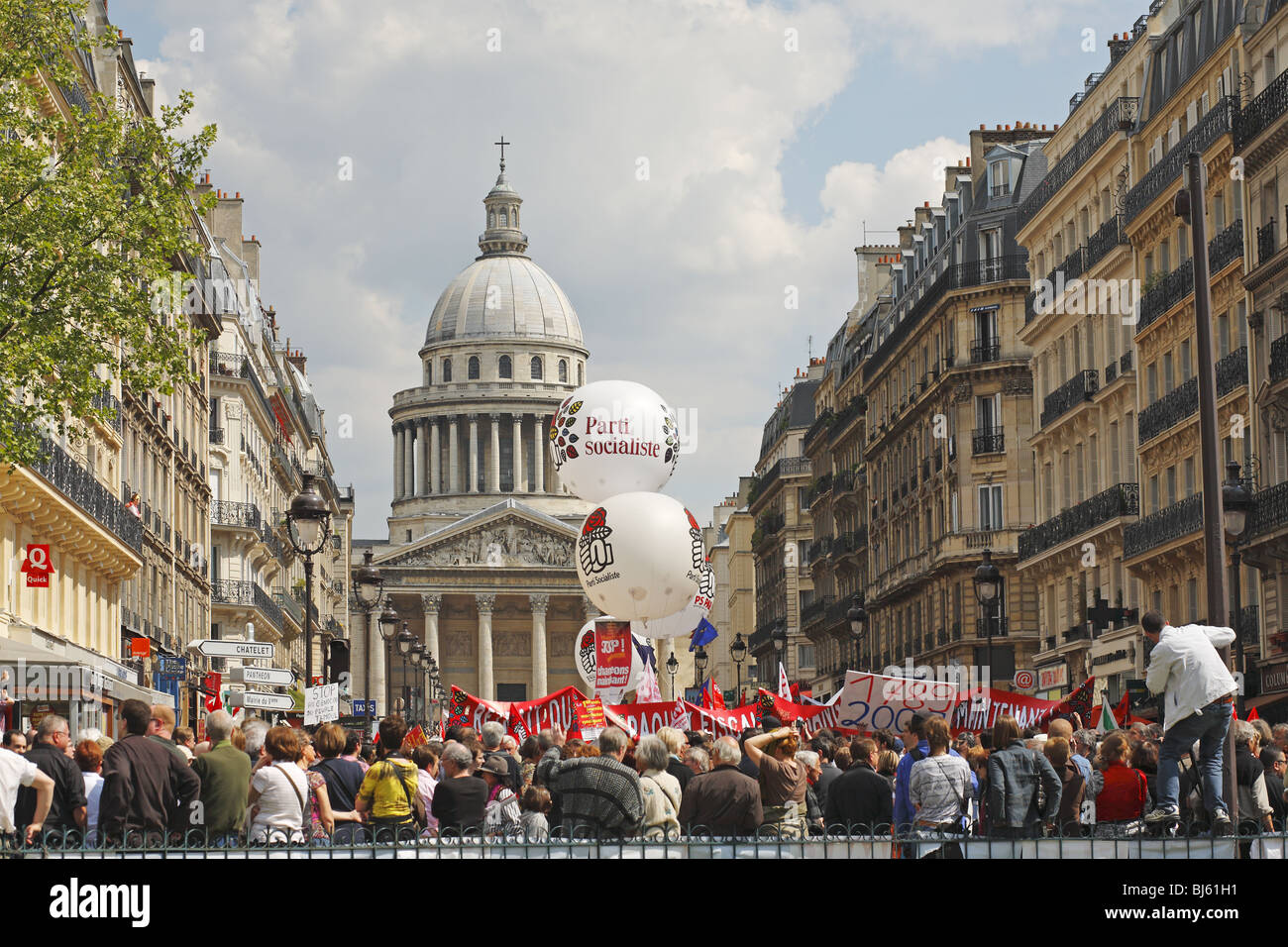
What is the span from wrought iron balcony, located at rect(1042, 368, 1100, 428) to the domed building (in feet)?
290

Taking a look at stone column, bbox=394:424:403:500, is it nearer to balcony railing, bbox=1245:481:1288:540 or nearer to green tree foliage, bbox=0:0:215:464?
balcony railing, bbox=1245:481:1288:540

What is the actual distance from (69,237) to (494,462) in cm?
13249

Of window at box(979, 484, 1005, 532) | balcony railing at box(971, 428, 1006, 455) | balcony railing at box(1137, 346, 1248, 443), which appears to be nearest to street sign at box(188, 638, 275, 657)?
balcony railing at box(1137, 346, 1248, 443)

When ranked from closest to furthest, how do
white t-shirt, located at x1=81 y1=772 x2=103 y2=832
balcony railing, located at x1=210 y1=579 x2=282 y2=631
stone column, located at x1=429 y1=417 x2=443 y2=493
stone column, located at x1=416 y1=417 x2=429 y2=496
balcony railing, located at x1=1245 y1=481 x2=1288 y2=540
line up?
white t-shirt, located at x1=81 y1=772 x2=103 y2=832, balcony railing, located at x1=1245 y1=481 x2=1288 y2=540, balcony railing, located at x1=210 y1=579 x2=282 y2=631, stone column, located at x1=429 y1=417 x2=443 y2=493, stone column, located at x1=416 y1=417 x2=429 y2=496

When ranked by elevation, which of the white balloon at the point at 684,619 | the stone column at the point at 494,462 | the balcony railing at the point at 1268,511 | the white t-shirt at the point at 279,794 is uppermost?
the stone column at the point at 494,462

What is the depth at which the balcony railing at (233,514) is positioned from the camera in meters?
62.8

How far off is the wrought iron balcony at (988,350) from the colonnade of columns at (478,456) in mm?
98642

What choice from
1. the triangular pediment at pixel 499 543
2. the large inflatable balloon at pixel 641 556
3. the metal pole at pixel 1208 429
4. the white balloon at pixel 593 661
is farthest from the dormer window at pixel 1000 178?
the triangular pediment at pixel 499 543

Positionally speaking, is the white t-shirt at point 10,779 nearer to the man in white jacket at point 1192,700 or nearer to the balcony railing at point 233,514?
the man in white jacket at point 1192,700

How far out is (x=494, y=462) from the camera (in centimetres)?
15312

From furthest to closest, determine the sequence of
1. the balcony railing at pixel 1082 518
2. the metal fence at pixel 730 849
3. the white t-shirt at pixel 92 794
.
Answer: the balcony railing at pixel 1082 518
the white t-shirt at pixel 92 794
the metal fence at pixel 730 849

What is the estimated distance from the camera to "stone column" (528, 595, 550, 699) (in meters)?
139

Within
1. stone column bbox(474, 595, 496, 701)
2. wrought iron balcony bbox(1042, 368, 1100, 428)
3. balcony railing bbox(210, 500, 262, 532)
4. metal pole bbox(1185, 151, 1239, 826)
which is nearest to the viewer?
metal pole bbox(1185, 151, 1239, 826)
